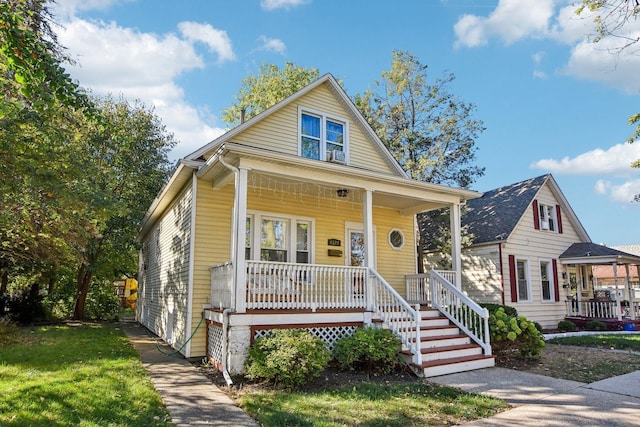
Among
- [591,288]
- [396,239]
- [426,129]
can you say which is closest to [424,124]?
[426,129]

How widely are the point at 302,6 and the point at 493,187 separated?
12.5 meters

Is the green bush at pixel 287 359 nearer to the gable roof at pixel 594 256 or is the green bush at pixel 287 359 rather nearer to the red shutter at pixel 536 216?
the red shutter at pixel 536 216

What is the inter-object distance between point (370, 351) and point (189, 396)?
9.85ft

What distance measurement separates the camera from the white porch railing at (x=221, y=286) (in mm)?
7504

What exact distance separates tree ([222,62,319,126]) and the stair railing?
19.1 meters

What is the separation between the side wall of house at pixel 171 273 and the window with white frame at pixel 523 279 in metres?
12.3

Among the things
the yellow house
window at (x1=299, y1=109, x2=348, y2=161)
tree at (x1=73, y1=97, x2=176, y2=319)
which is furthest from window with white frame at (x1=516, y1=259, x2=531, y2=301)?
tree at (x1=73, y1=97, x2=176, y2=319)

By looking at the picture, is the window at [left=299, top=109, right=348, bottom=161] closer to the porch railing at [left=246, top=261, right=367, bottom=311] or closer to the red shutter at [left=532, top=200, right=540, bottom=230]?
the porch railing at [left=246, top=261, right=367, bottom=311]

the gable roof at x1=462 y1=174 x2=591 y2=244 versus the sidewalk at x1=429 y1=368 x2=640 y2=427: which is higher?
the gable roof at x1=462 y1=174 x2=591 y2=244

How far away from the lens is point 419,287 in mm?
11359

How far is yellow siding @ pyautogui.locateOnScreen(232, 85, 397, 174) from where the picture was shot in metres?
10.7

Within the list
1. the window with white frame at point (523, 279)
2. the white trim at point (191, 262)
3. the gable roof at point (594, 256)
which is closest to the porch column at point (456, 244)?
the white trim at point (191, 262)

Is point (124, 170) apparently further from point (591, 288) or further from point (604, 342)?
point (591, 288)

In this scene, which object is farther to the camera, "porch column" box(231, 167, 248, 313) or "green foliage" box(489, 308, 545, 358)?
"green foliage" box(489, 308, 545, 358)
